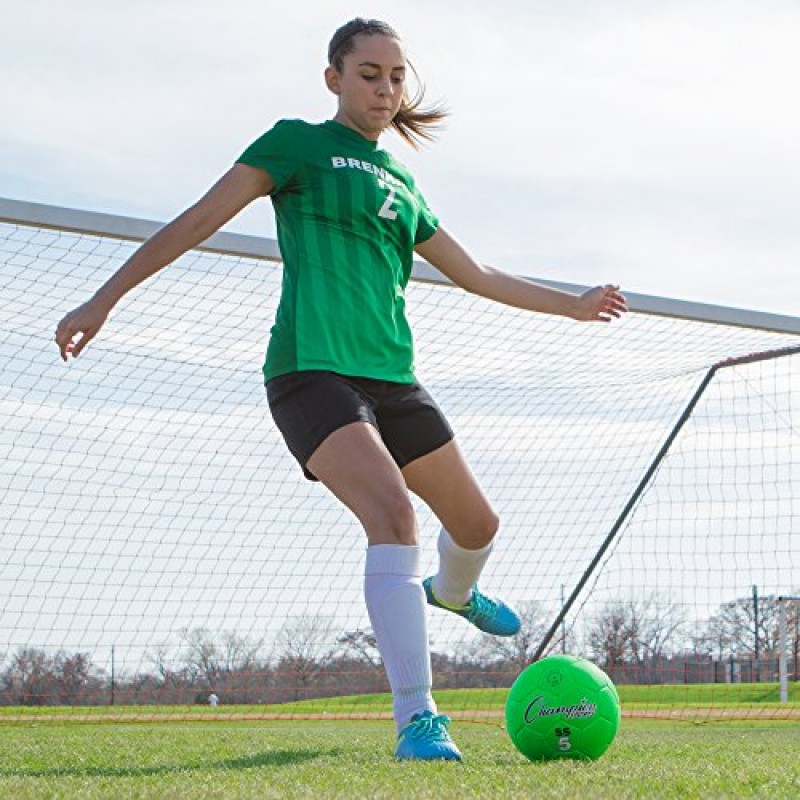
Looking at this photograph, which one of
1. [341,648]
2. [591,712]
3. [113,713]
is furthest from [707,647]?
[591,712]

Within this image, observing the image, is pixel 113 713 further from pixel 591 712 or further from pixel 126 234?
pixel 591 712

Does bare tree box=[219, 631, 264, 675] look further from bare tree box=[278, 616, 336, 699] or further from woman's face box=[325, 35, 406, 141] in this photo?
woman's face box=[325, 35, 406, 141]

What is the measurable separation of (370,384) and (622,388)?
28.0 feet

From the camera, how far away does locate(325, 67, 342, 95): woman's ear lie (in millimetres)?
4532

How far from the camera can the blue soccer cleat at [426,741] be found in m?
3.74

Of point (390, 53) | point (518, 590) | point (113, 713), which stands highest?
point (390, 53)

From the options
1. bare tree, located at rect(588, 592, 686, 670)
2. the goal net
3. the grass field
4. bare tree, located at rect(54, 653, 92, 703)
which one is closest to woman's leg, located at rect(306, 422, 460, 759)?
the goal net

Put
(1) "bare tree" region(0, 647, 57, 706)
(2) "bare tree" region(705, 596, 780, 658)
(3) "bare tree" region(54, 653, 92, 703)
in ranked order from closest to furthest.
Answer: (3) "bare tree" region(54, 653, 92, 703), (1) "bare tree" region(0, 647, 57, 706), (2) "bare tree" region(705, 596, 780, 658)

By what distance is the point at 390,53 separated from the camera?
4379 mm

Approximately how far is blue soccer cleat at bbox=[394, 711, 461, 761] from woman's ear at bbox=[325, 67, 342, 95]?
83.7 inches

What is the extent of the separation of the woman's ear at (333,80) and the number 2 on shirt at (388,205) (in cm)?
38

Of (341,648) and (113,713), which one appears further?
(341,648)

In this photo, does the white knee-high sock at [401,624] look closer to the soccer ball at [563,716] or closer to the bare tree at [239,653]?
the soccer ball at [563,716]

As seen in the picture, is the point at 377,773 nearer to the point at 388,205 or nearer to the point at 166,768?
the point at 166,768
